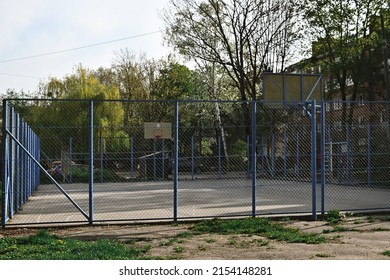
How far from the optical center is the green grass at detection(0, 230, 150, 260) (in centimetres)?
700

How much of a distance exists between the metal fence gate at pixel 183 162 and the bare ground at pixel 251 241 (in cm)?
77

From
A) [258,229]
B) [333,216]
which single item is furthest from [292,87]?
[258,229]

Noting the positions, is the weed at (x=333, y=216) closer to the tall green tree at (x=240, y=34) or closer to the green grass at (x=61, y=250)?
the green grass at (x=61, y=250)

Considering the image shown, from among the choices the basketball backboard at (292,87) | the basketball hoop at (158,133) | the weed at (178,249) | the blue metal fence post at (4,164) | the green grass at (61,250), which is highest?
the basketball backboard at (292,87)

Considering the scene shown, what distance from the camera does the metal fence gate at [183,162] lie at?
12.1 meters

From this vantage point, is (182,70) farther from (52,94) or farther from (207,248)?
(207,248)

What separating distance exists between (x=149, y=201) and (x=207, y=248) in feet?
27.1

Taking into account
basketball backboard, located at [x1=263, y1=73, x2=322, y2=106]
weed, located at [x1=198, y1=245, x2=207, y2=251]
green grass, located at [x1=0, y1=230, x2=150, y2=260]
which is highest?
basketball backboard, located at [x1=263, y1=73, x2=322, y2=106]

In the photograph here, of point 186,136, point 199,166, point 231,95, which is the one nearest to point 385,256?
point 199,166

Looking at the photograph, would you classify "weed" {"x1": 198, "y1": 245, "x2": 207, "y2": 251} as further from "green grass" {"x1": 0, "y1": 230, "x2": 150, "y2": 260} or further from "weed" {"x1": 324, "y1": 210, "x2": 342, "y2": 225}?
"weed" {"x1": 324, "y1": 210, "x2": 342, "y2": 225}

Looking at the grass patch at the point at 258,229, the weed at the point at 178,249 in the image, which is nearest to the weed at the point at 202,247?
the weed at the point at 178,249

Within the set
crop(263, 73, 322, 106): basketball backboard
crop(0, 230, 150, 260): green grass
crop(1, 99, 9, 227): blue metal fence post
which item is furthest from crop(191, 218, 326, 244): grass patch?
crop(263, 73, 322, 106): basketball backboard

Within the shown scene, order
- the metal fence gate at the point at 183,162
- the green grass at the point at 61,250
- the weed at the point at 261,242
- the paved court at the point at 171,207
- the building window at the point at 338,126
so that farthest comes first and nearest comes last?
the building window at the point at 338,126 → the paved court at the point at 171,207 → the metal fence gate at the point at 183,162 → the weed at the point at 261,242 → the green grass at the point at 61,250

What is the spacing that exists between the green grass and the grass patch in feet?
6.77
